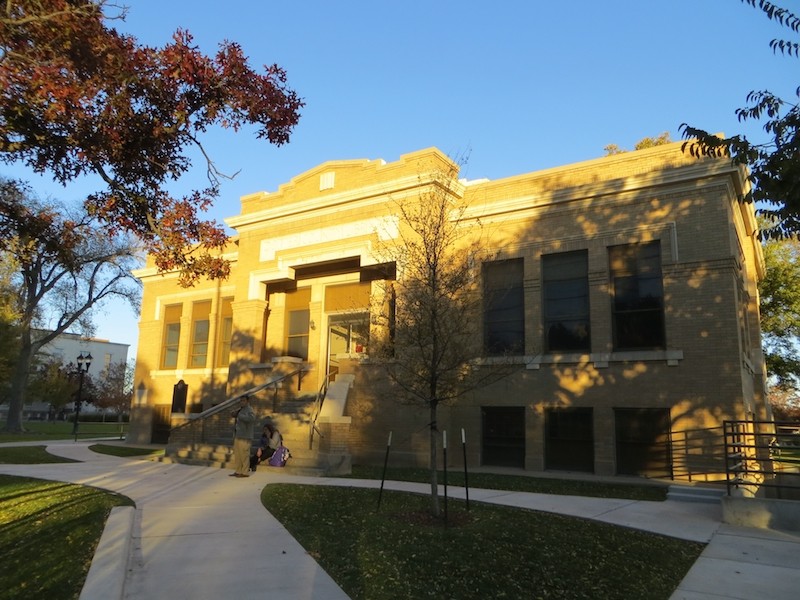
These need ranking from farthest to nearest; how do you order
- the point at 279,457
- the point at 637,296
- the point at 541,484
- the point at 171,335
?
the point at 171,335 < the point at 637,296 < the point at 279,457 < the point at 541,484

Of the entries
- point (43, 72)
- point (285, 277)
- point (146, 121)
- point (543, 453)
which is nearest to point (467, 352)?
point (146, 121)

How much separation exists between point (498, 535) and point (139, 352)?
24.6 meters

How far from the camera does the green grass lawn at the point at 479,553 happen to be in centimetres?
557

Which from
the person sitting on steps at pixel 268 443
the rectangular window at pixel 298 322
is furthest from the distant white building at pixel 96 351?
the person sitting on steps at pixel 268 443

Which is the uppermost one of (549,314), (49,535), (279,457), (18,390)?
(549,314)

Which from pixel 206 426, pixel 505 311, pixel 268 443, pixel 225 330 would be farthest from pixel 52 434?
pixel 505 311

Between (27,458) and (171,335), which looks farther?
(171,335)

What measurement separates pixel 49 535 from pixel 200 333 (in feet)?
63.3

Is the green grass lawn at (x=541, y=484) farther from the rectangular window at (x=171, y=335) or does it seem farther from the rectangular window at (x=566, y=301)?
the rectangular window at (x=171, y=335)

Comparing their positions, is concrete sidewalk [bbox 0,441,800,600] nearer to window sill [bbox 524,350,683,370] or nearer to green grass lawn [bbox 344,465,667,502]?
green grass lawn [bbox 344,465,667,502]

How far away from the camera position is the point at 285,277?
67.0 feet

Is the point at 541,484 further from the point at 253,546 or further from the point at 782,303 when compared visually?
the point at 782,303

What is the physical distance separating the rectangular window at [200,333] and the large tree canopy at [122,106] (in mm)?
20230

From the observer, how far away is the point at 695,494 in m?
11.6
